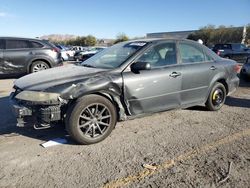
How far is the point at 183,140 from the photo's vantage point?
440 centimetres

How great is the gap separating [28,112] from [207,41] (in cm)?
5464

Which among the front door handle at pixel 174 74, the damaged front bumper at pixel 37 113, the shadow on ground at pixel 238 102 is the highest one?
the front door handle at pixel 174 74

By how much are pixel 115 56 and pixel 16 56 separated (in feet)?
A: 22.4

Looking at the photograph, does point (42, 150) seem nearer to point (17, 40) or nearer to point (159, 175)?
point (159, 175)

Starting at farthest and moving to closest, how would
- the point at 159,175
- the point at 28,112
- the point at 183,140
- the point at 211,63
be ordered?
the point at 211,63 → the point at 183,140 → the point at 28,112 → the point at 159,175

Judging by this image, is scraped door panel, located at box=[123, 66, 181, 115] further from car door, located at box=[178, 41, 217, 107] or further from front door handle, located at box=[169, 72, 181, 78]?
car door, located at box=[178, 41, 217, 107]

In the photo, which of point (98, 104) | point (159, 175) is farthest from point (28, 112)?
point (159, 175)

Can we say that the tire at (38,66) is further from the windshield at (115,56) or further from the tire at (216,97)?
the tire at (216,97)

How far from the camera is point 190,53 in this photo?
552 cm

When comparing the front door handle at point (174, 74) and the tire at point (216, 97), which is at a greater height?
the front door handle at point (174, 74)

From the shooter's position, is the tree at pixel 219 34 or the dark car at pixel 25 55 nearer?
the dark car at pixel 25 55

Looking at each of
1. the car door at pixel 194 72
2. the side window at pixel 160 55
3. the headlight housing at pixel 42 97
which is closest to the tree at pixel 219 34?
the car door at pixel 194 72

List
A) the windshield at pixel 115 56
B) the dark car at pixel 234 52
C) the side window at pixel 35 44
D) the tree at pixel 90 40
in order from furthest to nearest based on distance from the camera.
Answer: the tree at pixel 90 40, the dark car at pixel 234 52, the side window at pixel 35 44, the windshield at pixel 115 56

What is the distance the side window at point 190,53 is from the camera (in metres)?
5.35
